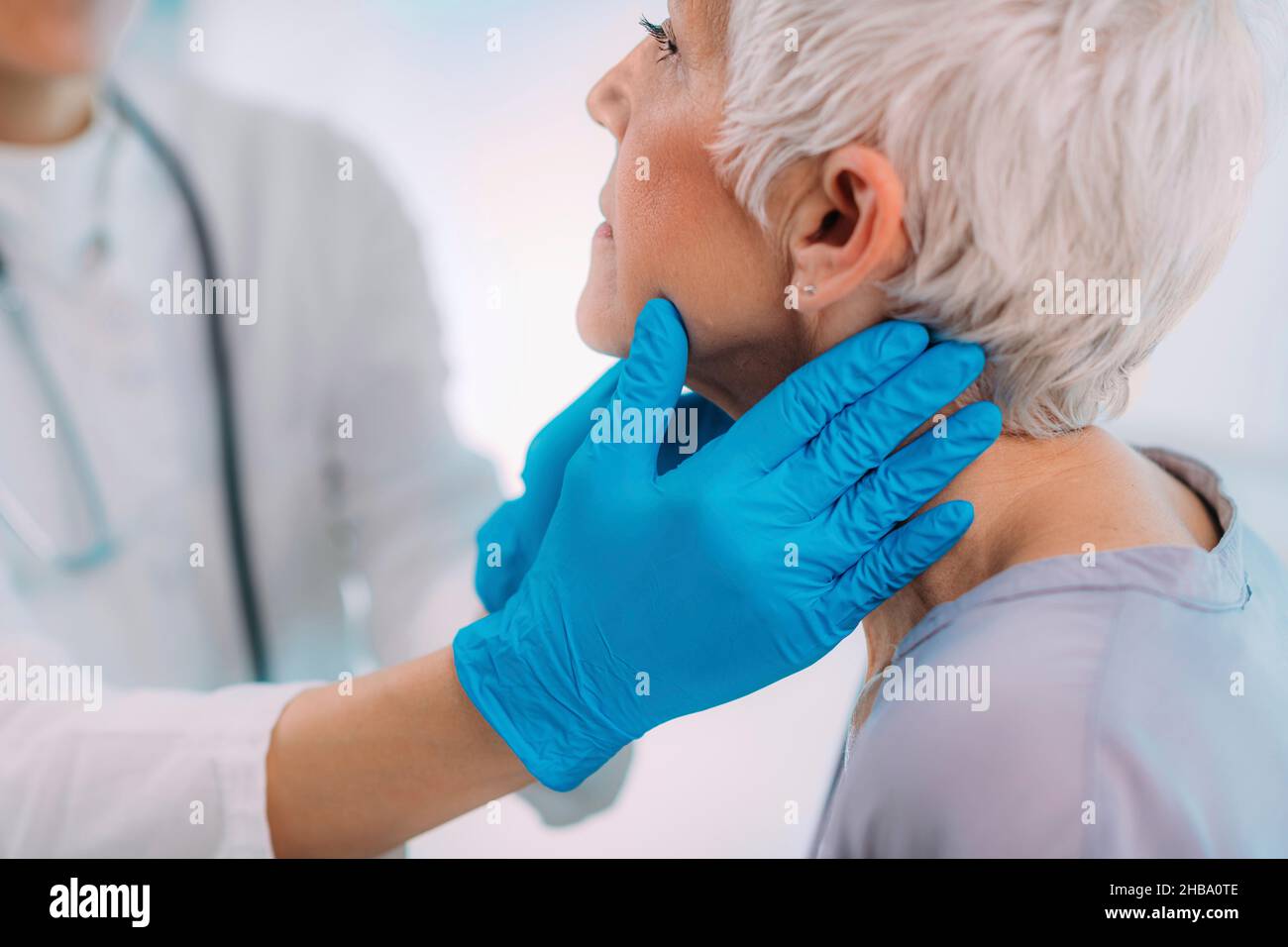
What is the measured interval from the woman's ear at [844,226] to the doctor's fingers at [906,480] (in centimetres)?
13

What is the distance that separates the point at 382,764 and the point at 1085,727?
0.60 m

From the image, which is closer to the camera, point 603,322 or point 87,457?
point 603,322

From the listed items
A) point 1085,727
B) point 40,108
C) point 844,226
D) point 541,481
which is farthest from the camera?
point 40,108

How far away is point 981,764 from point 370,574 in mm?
969

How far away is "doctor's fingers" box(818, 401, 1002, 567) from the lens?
714mm

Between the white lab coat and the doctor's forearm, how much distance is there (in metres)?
0.35

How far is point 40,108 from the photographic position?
1180mm

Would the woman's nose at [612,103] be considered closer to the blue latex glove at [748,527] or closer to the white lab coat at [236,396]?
the blue latex glove at [748,527]

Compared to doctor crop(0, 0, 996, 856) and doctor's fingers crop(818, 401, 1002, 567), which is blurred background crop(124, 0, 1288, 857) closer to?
doctor crop(0, 0, 996, 856)

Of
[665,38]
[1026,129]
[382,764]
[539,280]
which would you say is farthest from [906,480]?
[539,280]

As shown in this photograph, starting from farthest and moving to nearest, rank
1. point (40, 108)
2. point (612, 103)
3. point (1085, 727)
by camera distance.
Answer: point (40, 108) < point (612, 103) < point (1085, 727)

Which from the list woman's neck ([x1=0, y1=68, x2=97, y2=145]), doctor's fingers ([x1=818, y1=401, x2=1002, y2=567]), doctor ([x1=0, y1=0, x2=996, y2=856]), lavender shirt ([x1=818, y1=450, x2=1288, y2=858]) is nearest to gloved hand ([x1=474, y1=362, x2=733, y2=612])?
doctor ([x1=0, y1=0, x2=996, y2=856])

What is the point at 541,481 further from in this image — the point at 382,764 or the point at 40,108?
the point at 40,108

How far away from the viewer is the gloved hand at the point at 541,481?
0.97 m
